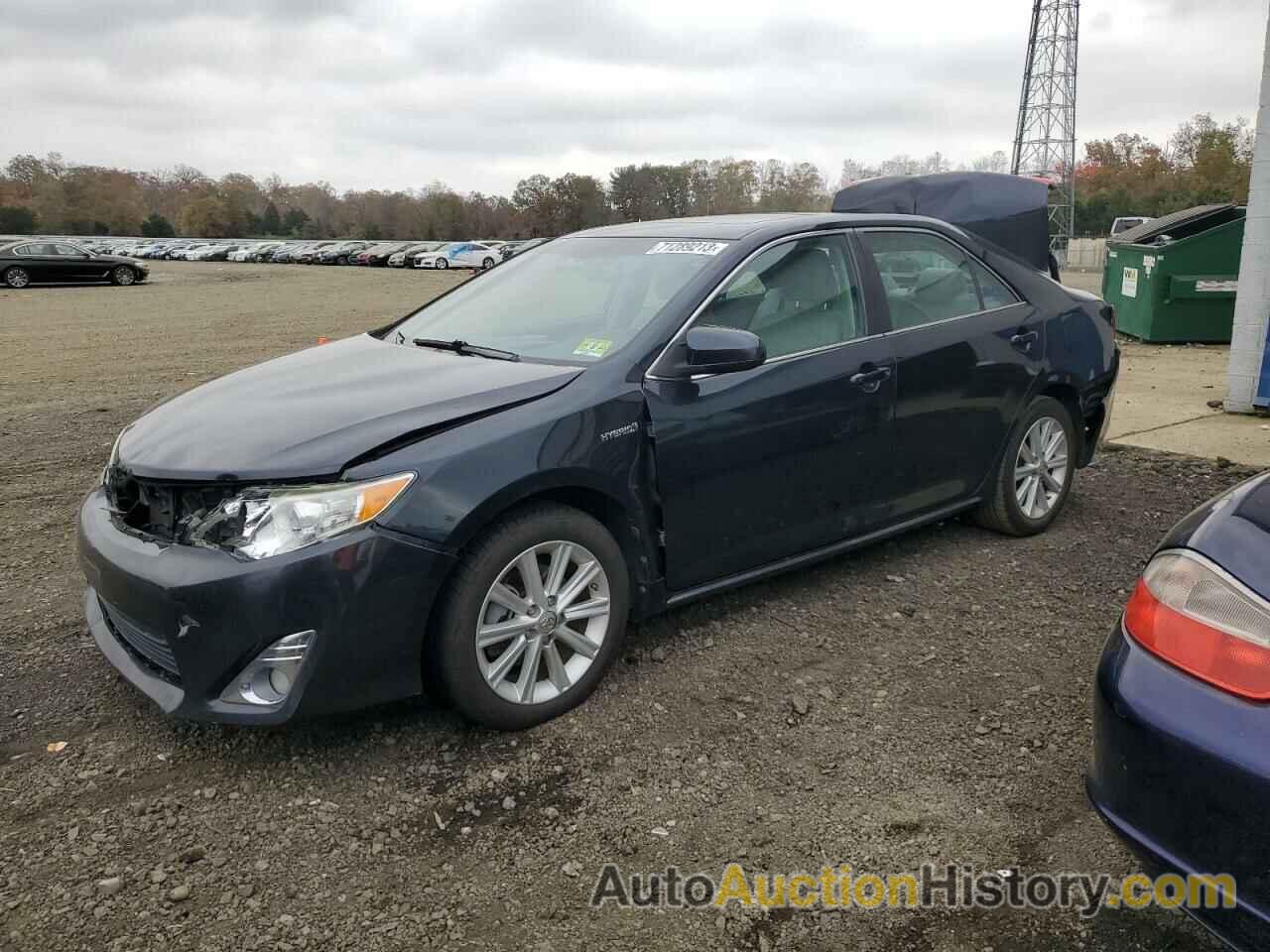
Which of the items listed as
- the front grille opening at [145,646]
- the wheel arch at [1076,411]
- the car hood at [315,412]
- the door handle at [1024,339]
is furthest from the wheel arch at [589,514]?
the wheel arch at [1076,411]

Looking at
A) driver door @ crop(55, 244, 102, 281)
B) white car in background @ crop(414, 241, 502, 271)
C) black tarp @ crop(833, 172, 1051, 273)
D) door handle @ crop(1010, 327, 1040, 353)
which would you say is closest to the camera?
door handle @ crop(1010, 327, 1040, 353)

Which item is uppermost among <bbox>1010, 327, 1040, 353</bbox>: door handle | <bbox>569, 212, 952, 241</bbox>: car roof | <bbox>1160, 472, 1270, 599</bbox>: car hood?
<bbox>569, 212, 952, 241</bbox>: car roof

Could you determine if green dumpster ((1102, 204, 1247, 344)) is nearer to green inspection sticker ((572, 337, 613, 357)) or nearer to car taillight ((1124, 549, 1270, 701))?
green inspection sticker ((572, 337, 613, 357))

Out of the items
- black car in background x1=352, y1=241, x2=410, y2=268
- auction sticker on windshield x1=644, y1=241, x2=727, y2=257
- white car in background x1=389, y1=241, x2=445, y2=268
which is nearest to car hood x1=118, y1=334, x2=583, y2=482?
auction sticker on windshield x1=644, y1=241, x2=727, y2=257

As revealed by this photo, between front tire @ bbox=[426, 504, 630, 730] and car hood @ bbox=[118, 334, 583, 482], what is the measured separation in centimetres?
42

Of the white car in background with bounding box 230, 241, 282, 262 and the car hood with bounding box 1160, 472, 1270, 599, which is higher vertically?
the white car in background with bounding box 230, 241, 282, 262

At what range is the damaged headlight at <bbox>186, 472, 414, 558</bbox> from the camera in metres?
2.82

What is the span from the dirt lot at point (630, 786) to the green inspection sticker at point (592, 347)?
1.17 m

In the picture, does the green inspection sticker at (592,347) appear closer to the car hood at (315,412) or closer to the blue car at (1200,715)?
the car hood at (315,412)

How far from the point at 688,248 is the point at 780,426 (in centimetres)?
84

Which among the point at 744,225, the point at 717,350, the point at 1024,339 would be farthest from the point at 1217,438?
the point at 717,350

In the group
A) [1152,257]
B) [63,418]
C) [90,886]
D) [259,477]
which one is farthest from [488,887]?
[1152,257]

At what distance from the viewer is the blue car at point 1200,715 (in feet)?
5.91

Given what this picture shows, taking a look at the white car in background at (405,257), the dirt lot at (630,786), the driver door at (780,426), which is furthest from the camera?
the white car in background at (405,257)
